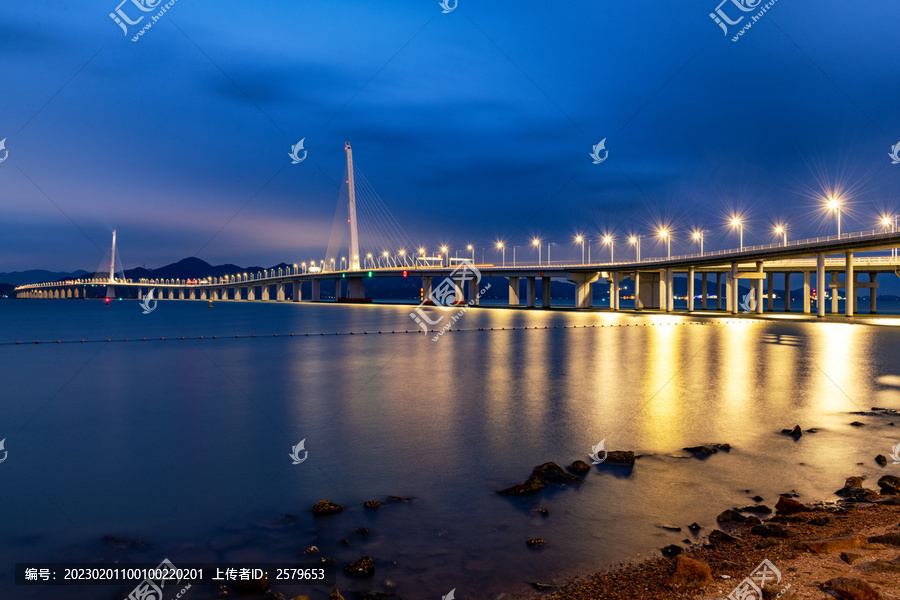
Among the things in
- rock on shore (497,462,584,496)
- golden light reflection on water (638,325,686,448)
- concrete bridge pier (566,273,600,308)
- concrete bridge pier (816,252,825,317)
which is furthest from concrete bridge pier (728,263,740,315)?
rock on shore (497,462,584,496)

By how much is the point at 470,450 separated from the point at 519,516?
13.5 feet

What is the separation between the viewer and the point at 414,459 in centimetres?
→ 1256

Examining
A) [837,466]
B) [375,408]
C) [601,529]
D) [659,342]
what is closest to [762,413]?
[837,466]

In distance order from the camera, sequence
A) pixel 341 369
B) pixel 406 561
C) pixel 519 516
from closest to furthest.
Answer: pixel 406 561
pixel 519 516
pixel 341 369

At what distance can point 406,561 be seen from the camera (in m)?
7.69

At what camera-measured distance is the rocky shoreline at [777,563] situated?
6.09 meters

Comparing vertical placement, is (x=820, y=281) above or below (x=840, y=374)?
above

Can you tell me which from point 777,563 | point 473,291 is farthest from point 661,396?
point 473,291

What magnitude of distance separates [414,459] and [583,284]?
378 ft

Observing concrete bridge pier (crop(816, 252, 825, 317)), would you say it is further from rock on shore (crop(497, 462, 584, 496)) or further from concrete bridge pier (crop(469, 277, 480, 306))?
rock on shore (crop(497, 462, 584, 496))

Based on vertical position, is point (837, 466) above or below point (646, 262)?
below

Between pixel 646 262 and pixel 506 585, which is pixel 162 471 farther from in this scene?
pixel 646 262

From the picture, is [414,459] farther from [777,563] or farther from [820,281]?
[820,281]

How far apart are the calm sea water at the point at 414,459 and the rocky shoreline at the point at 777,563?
20.8 inches
